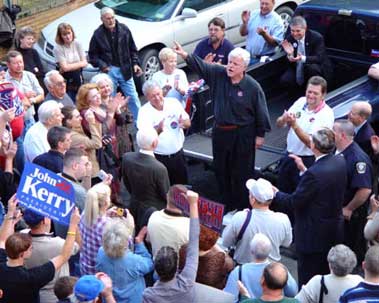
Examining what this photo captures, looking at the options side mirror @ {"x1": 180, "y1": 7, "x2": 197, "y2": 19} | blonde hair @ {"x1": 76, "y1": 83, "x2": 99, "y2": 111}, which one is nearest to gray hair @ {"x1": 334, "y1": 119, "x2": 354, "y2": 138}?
blonde hair @ {"x1": 76, "y1": 83, "x2": 99, "y2": 111}

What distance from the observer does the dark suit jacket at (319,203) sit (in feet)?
22.0

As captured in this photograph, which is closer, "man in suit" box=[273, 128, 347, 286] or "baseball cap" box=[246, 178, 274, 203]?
"baseball cap" box=[246, 178, 274, 203]

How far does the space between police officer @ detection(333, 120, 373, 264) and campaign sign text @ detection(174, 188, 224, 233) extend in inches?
67.5

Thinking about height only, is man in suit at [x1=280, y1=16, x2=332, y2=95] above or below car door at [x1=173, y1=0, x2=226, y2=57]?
above

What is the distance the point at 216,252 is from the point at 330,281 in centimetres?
84

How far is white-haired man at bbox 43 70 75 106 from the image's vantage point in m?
8.84

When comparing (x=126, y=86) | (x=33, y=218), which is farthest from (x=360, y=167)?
(x=126, y=86)

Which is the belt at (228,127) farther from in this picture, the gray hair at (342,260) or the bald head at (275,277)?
the bald head at (275,277)

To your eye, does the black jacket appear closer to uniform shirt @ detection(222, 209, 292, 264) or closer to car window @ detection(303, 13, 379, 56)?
car window @ detection(303, 13, 379, 56)

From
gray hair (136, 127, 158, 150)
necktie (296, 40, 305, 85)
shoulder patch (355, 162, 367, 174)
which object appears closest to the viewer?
shoulder patch (355, 162, 367, 174)

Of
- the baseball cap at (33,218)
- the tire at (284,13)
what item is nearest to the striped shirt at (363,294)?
the baseball cap at (33,218)

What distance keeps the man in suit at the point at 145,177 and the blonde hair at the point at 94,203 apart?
98 cm

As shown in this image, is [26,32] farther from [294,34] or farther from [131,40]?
[294,34]

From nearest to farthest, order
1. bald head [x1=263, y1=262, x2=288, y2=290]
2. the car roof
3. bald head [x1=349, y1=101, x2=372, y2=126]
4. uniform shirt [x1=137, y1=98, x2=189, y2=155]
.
A: 1. bald head [x1=263, y1=262, x2=288, y2=290]
2. bald head [x1=349, y1=101, x2=372, y2=126]
3. uniform shirt [x1=137, y1=98, x2=189, y2=155]
4. the car roof
